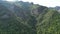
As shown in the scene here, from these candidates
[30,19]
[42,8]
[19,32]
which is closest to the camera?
[19,32]

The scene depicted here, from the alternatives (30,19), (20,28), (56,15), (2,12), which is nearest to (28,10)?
(30,19)

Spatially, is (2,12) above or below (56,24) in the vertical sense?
above

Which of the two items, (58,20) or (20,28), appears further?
A: (58,20)

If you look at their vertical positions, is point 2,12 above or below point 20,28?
above

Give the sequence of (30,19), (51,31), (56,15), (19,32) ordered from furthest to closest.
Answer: (30,19)
(56,15)
(51,31)
(19,32)

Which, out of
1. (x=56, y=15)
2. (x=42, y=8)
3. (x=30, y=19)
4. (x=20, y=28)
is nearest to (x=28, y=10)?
(x=42, y=8)

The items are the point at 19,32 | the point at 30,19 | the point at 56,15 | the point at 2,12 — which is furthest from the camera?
the point at 30,19

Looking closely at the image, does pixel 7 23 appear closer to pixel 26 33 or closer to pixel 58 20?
pixel 26 33

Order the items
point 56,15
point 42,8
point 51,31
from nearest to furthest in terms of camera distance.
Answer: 1. point 51,31
2. point 56,15
3. point 42,8

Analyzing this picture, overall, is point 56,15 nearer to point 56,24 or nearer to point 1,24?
point 56,24
